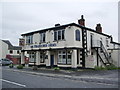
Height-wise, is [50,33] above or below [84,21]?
below

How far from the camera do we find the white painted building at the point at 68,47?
2233 centimetres

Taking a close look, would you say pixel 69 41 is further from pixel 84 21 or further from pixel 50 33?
pixel 84 21

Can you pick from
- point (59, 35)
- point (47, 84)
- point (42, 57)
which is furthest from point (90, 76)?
point (42, 57)

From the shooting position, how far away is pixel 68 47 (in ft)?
72.0

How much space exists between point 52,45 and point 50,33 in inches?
85.8

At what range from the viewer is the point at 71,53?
22.2m

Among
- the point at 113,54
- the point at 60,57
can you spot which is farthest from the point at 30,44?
the point at 113,54

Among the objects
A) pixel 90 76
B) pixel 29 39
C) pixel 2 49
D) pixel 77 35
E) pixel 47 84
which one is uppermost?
pixel 77 35

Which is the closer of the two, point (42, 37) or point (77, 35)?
point (77, 35)

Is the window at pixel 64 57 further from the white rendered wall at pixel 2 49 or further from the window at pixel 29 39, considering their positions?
the white rendered wall at pixel 2 49

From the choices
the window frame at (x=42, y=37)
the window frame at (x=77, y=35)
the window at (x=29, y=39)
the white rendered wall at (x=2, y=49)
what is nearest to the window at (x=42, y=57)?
the window frame at (x=42, y=37)

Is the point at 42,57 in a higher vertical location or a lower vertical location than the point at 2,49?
lower

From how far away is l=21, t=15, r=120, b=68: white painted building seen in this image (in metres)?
22.3

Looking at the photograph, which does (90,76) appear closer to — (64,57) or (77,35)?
(64,57)
